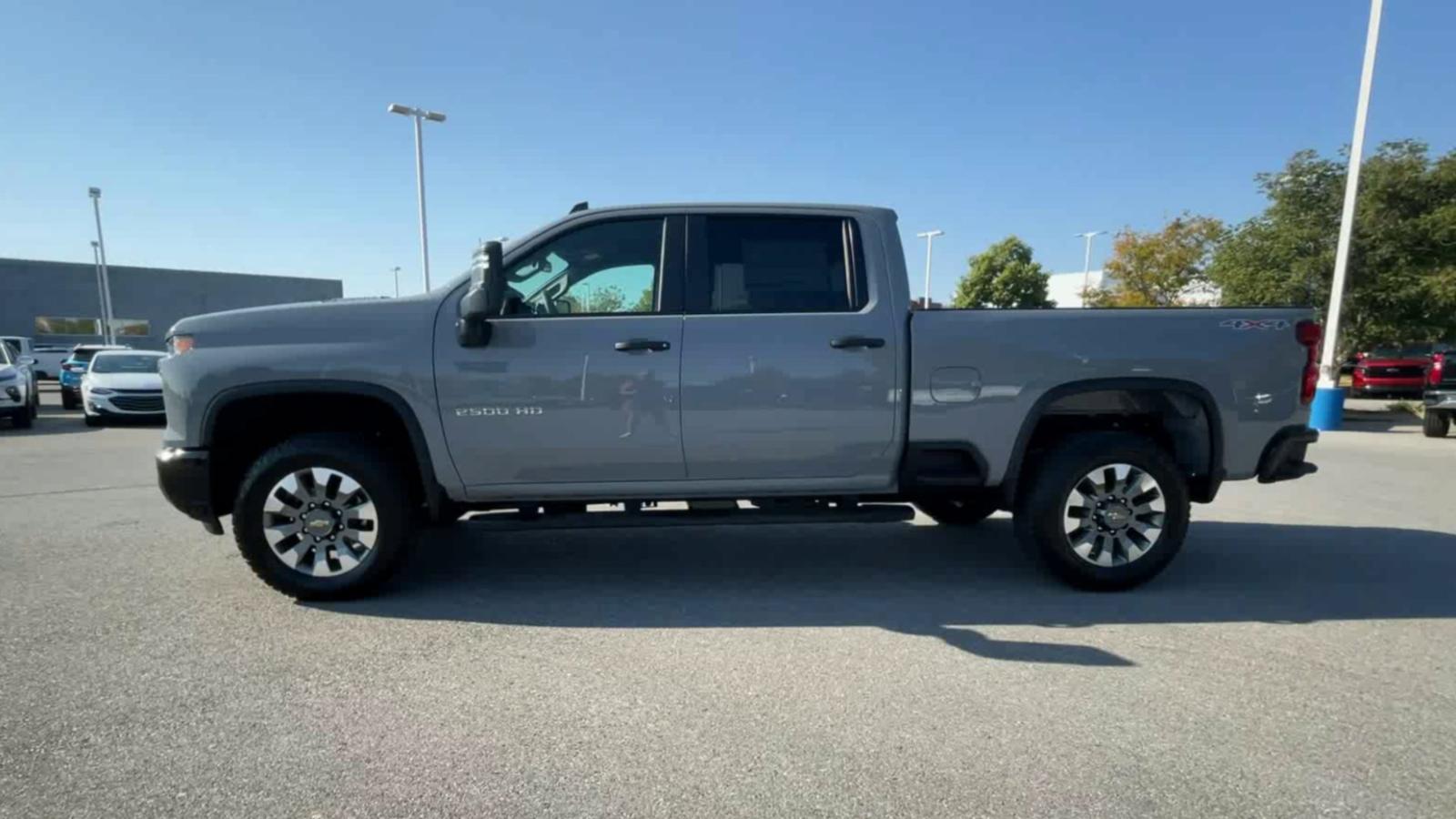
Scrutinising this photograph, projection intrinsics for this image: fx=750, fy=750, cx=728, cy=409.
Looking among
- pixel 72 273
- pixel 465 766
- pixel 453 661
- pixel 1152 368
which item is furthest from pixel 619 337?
pixel 72 273

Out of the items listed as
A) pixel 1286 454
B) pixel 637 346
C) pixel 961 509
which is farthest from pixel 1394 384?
pixel 637 346

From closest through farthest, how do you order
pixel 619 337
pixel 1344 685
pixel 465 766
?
pixel 465 766 → pixel 1344 685 → pixel 619 337

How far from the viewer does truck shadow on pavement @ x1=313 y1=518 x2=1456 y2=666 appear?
3844mm

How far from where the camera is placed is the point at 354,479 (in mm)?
3900

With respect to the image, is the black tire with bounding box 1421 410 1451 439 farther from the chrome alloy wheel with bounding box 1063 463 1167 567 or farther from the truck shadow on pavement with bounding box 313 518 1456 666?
the chrome alloy wheel with bounding box 1063 463 1167 567

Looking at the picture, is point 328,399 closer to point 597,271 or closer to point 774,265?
point 597,271

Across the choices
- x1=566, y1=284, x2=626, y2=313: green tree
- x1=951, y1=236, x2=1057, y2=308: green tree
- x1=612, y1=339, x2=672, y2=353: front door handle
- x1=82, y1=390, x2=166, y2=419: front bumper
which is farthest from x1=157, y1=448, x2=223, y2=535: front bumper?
x1=951, y1=236, x2=1057, y2=308: green tree

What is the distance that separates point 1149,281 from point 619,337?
108ft

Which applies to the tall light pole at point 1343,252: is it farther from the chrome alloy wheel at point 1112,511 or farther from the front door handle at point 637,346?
the front door handle at point 637,346

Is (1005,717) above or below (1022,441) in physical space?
below

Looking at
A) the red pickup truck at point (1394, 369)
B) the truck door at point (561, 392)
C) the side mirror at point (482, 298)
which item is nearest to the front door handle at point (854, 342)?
the truck door at point (561, 392)

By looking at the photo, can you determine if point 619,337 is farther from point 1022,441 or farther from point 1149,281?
point 1149,281

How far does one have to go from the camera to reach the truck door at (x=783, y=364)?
12.9 feet

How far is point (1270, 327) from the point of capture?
4.11 metres
